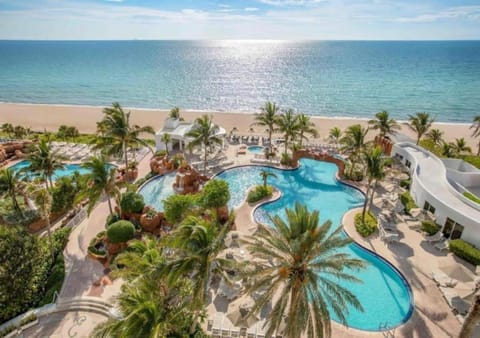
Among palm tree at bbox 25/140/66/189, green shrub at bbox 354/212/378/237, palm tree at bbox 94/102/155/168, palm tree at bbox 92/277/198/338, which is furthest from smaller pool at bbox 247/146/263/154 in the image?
palm tree at bbox 92/277/198/338

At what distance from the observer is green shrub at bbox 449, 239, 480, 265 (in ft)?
Result: 57.8

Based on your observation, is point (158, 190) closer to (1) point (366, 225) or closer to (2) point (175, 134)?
(2) point (175, 134)

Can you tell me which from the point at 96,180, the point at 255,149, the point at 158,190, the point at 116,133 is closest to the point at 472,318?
the point at 96,180

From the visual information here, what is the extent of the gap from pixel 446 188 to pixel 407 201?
9.65 ft

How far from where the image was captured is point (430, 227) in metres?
20.2

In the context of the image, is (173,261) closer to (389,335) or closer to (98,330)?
(98,330)

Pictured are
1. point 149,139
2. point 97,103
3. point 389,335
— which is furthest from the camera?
point 97,103

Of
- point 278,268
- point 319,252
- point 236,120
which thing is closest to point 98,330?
point 278,268

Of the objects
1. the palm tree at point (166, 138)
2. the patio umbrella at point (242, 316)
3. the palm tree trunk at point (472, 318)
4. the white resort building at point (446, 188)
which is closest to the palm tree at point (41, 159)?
the palm tree at point (166, 138)

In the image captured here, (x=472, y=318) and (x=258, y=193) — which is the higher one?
(x=472, y=318)

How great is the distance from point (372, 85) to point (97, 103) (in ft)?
252

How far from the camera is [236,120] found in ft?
171

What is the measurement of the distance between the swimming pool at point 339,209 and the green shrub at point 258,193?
964 millimetres

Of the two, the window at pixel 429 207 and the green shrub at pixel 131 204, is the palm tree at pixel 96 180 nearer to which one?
the green shrub at pixel 131 204
